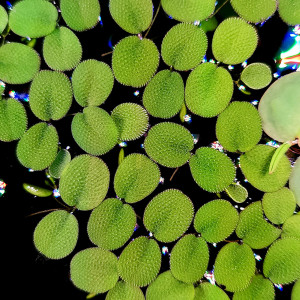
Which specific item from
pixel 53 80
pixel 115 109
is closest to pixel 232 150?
pixel 115 109

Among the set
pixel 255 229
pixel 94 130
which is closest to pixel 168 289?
pixel 255 229

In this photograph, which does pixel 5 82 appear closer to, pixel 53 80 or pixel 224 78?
pixel 53 80

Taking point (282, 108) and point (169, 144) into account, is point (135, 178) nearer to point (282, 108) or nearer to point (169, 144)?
point (169, 144)

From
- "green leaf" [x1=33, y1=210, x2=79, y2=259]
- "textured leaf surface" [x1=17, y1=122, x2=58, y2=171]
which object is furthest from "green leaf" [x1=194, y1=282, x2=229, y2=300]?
"textured leaf surface" [x1=17, y1=122, x2=58, y2=171]

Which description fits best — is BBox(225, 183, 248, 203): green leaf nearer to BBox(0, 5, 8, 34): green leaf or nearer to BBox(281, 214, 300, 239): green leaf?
BBox(281, 214, 300, 239): green leaf

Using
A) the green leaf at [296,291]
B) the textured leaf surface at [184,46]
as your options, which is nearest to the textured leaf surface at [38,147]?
the textured leaf surface at [184,46]

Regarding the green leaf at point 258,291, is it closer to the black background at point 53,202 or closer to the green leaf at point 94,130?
the black background at point 53,202
